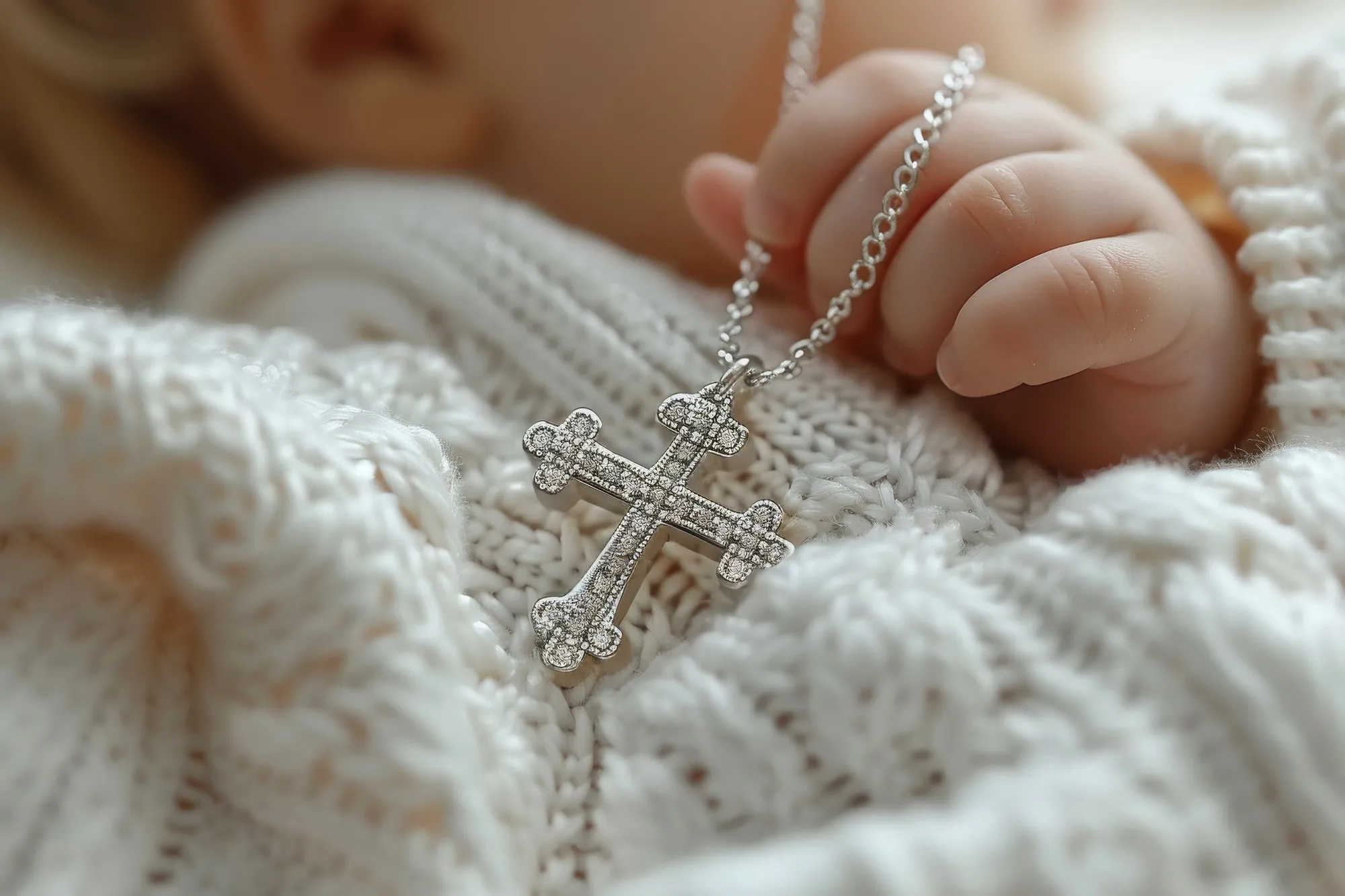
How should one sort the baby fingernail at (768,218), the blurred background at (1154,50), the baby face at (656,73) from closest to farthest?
the baby fingernail at (768,218) < the baby face at (656,73) < the blurred background at (1154,50)

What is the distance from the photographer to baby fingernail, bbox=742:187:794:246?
2.21ft

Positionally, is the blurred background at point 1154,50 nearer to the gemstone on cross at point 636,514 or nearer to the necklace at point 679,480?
the necklace at point 679,480

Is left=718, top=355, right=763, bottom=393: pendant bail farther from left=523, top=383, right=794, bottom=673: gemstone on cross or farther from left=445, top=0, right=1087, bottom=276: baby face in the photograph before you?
left=445, top=0, right=1087, bottom=276: baby face

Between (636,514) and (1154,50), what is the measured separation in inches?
44.2

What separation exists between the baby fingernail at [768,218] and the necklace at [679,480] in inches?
2.2

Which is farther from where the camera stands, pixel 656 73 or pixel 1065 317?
pixel 656 73

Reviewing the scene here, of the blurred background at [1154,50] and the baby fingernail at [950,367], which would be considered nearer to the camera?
the baby fingernail at [950,367]

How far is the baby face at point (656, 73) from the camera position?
91 centimetres

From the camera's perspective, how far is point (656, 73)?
0.95 metres

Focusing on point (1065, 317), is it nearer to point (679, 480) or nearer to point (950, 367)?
point (950, 367)

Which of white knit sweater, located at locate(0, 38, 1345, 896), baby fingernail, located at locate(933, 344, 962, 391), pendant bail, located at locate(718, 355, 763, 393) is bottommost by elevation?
white knit sweater, located at locate(0, 38, 1345, 896)

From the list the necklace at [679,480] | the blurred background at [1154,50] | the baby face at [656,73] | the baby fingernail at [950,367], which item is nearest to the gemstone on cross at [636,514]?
the necklace at [679,480]

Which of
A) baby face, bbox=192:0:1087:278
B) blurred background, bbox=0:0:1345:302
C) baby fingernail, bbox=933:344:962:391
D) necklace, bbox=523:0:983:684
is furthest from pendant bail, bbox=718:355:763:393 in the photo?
blurred background, bbox=0:0:1345:302

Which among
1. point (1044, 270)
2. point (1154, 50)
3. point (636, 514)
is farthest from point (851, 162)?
point (1154, 50)
